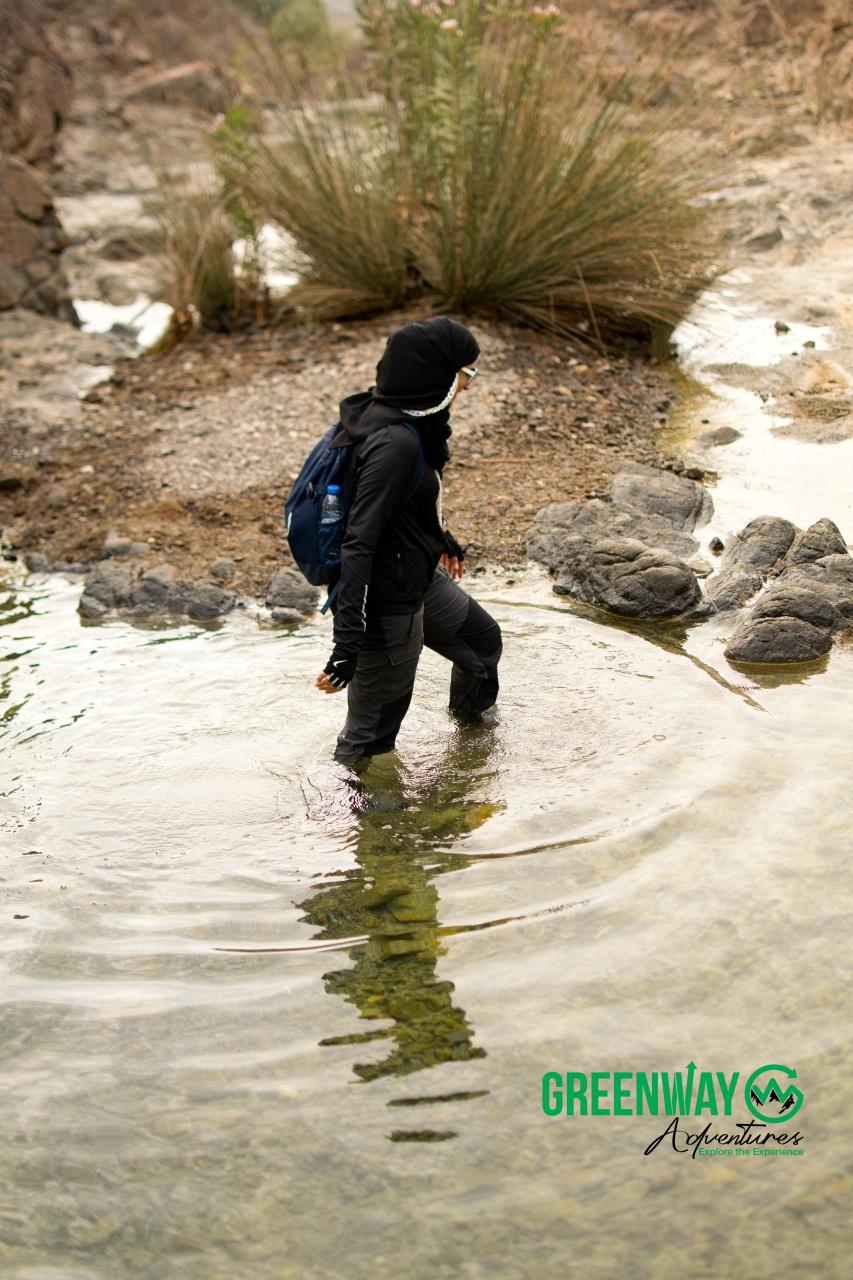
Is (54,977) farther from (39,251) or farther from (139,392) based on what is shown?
(39,251)

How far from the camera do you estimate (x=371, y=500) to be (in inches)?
127

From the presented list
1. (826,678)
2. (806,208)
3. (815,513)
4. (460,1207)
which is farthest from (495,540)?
(806,208)

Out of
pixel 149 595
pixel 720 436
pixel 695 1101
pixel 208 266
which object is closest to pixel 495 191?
pixel 720 436

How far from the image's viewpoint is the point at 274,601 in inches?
211

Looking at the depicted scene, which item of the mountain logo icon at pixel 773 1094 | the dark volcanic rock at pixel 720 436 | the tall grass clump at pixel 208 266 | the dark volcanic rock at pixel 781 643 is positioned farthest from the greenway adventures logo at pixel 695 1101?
the tall grass clump at pixel 208 266

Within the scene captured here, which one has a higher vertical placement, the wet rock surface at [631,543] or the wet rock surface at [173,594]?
the wet rock surface at [631,543]

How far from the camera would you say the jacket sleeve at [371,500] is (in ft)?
10.5

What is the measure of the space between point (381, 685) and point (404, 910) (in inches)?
27.7

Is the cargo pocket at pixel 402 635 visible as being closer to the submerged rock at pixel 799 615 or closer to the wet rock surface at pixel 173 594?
the submerged rock at pixel 799 615

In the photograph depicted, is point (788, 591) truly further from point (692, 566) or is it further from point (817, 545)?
point (692, 566)

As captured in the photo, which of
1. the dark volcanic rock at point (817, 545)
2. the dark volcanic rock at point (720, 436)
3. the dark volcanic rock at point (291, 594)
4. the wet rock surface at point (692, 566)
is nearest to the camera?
the wet rock surface at point (692, 566)

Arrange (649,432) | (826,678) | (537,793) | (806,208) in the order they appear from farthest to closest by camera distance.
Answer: (806,208), (649,432), (826,678), (537,793)

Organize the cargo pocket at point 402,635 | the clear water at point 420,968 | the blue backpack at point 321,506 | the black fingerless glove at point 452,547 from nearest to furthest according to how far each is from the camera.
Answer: the clear water at point 420,968
the blue backpack at point 321,506
the cargo pocket at point 402,635
the black fingerless glove at point 452,547

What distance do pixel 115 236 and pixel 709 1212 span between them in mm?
11519
